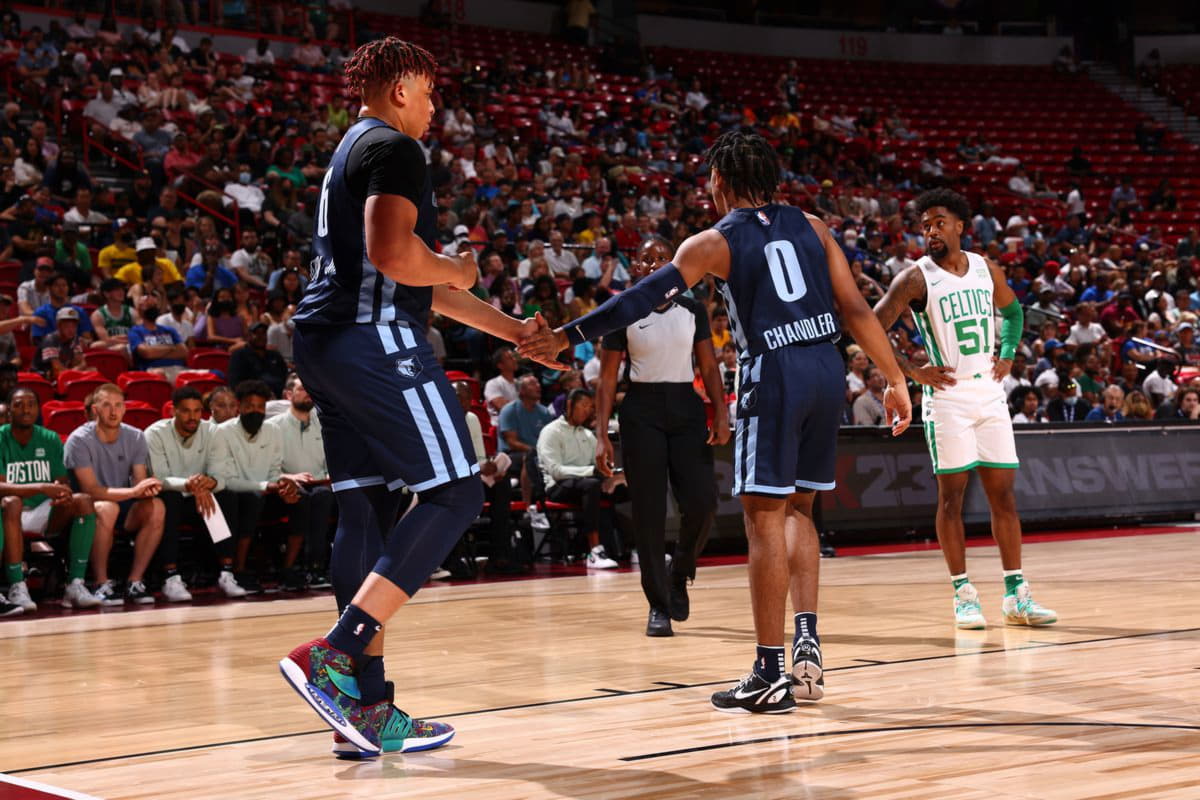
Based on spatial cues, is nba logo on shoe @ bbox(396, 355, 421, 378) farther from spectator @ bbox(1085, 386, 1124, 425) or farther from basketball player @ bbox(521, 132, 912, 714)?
spectator @ bbox(1085, 386, 1124, 425)

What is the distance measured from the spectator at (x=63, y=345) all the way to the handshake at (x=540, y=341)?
26.1 ft

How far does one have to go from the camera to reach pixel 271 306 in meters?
12.7

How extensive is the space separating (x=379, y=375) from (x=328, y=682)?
2.88 ft

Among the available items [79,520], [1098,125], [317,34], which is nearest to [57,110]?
[317,34]

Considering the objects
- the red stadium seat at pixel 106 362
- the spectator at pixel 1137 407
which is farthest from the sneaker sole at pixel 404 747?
the spectator at pixel 1137 407

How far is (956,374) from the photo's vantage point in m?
7.24

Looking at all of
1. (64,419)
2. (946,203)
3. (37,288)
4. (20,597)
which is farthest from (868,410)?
(20,597)

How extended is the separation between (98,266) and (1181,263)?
1676 centimetres

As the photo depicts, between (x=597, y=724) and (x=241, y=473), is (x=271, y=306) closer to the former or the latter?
(x=241, y=473)

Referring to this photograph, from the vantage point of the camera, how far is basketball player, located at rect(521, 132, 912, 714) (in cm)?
483

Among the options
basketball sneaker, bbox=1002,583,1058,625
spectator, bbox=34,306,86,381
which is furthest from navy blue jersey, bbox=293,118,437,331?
spectator, bbox=34,306,86,381

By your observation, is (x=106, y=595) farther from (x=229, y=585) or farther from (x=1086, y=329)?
(x=1086, y=329)

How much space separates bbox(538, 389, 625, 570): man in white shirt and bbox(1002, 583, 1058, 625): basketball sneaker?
4332mm

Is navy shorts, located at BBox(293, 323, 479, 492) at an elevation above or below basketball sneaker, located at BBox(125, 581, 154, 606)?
above
